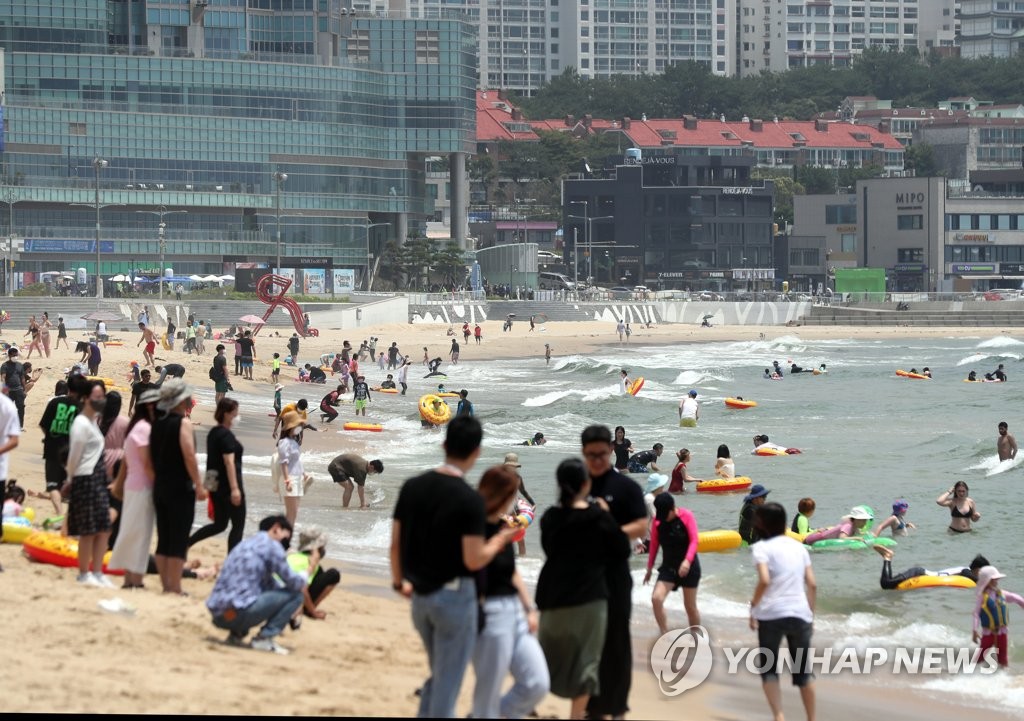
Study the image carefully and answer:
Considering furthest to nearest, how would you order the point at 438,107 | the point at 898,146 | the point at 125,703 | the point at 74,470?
1. the point at 898,146
2. the point at 438,107
3. the point at 74,470
4. the point at 125,703

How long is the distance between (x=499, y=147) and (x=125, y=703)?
140604 mm

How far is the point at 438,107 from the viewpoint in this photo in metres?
108

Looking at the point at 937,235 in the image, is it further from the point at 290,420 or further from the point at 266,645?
the point at 266,645

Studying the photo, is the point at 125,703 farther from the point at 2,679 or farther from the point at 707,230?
the point at 707,230

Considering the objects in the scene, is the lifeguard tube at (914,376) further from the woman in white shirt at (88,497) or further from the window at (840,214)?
the window at (840,214)

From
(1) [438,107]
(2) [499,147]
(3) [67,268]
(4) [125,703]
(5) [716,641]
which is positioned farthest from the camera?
(2) [499,147]

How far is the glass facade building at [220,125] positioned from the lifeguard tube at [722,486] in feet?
259

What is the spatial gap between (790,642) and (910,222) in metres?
107

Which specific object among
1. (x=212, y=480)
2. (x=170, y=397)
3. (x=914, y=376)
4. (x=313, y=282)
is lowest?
(x=914, y=376)

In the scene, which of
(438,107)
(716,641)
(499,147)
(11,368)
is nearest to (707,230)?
(438,107)

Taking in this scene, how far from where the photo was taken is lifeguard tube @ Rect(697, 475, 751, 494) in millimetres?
23891

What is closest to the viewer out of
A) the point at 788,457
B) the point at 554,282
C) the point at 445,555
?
the point at 445,555

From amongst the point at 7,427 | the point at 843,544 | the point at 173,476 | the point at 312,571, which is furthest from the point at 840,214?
the point at 173,476

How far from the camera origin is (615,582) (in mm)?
8430
